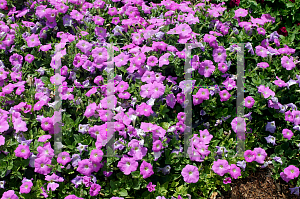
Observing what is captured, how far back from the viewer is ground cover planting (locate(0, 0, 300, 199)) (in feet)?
10.7

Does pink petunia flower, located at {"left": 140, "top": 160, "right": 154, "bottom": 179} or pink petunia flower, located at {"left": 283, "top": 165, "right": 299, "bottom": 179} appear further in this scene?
pink petunia flower, located at {"left": 283, "top": 165, "right": 299, "bottom": 179}

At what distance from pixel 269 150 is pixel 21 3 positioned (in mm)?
5271

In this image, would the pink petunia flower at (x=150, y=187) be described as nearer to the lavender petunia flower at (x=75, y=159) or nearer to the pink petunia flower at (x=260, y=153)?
the lavender petunia flower at (x=75, y=159)

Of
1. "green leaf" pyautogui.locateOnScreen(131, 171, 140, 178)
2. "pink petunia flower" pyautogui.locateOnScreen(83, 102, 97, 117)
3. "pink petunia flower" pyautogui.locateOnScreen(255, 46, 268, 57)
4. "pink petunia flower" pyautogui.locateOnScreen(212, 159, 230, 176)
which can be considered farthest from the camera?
"pink petunia flower" pyautogui.locateOnScreen(255, 46, 268, 57)

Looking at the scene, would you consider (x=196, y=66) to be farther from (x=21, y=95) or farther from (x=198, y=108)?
(x=21, y=95)

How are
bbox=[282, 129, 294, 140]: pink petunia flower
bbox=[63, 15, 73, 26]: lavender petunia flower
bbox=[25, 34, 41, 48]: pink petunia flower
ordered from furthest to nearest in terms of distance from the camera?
1. bbox=[63, 15, 73, 26]: lavender petunia flower
2. bbox=[25, 34, 41, 48]: pink petunia flower
3. bbox=[282, 129, 294, 140]: pink petunia flower

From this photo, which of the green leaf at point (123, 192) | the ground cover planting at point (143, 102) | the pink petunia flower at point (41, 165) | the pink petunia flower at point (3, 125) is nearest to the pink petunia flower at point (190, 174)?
the ground cover planting at point (143, 102)

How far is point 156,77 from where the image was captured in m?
3.70

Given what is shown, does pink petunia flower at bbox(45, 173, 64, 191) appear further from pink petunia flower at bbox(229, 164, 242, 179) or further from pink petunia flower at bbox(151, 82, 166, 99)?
pink petunia flower at bbox(229, 164, 242, 179)

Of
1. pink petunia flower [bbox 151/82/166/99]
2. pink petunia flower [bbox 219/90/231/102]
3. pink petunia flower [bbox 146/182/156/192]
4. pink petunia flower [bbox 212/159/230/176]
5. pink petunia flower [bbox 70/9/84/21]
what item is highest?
pink petunia flower [bbox 70/9/84/21]

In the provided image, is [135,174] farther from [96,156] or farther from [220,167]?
[220,167]

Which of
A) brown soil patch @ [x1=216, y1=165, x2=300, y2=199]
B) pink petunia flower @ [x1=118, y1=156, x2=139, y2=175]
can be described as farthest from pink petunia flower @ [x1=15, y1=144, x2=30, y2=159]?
brown soil patch @ [x1=216, y1=165, x2=300, y2=199]

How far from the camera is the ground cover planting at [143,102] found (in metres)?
3.25

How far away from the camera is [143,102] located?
11.6 ft
